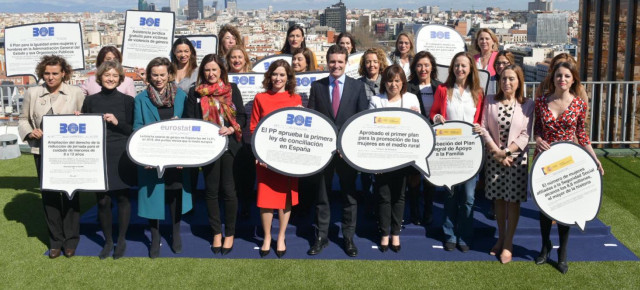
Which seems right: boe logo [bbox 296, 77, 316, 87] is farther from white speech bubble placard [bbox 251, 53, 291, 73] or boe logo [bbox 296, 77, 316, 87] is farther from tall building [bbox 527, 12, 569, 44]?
tall building [bbox 527, 12, 569, 44]

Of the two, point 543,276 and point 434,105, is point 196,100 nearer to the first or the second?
point 434,105

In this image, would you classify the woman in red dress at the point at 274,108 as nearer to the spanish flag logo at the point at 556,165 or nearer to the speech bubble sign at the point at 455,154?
the speech bubble sign at the point at 455,154

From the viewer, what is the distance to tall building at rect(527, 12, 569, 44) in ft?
393

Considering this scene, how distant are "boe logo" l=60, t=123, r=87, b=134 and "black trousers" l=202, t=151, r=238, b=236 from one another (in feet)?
3.08

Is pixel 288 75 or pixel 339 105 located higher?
pixel 288 75

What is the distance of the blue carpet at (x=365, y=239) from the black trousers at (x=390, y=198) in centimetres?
23

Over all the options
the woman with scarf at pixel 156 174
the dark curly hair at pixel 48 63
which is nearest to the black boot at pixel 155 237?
the woman with scarf at pixel 156 174

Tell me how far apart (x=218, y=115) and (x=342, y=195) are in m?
1.15

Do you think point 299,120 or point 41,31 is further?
point 41,31

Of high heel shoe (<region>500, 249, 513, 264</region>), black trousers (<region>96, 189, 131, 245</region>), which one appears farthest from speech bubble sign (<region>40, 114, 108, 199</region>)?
high heel shoe (<region>500, 249, 513, 264</region>)

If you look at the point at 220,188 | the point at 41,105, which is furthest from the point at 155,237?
the point at 41,105

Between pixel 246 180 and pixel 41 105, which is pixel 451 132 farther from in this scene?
pixel 41 105

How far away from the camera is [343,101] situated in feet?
13.9

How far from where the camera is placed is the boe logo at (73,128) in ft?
13.6
